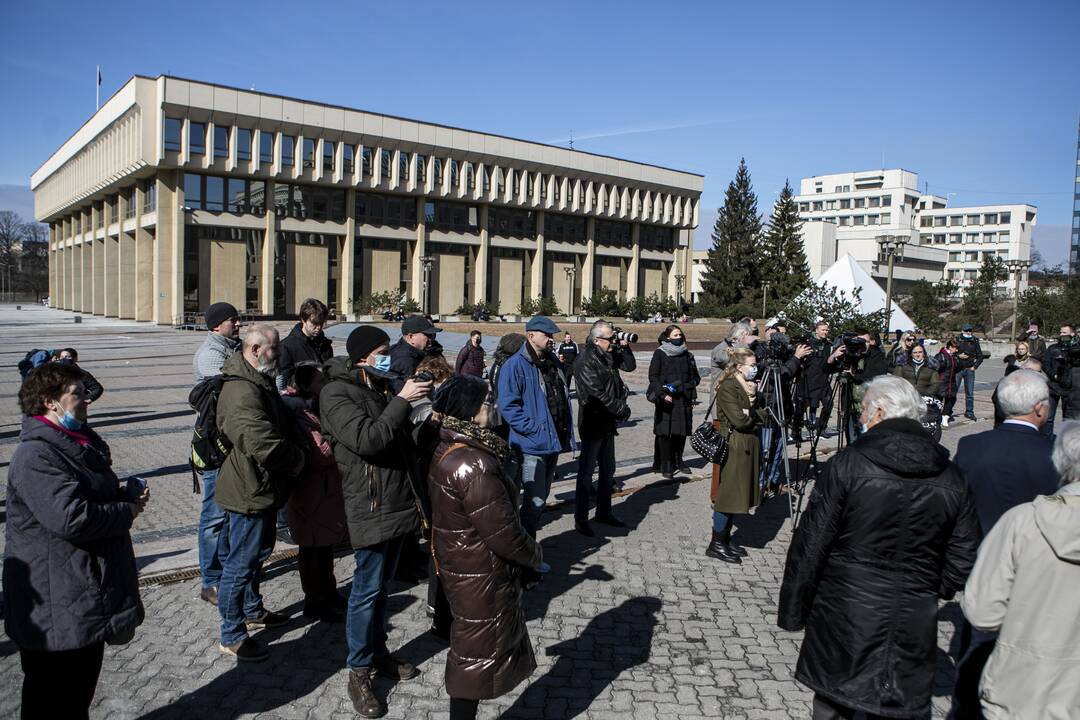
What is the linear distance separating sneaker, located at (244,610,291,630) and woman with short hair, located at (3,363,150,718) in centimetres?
164

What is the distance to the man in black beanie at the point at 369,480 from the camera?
3918mm

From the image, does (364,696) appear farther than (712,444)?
No

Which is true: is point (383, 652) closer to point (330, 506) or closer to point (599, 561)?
point (330, 506)

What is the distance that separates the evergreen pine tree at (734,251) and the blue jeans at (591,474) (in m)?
69.1

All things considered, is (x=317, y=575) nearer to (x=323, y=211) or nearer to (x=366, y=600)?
(x=366, y=600)

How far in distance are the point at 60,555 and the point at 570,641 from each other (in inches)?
115

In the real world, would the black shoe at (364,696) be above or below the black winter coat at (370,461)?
below

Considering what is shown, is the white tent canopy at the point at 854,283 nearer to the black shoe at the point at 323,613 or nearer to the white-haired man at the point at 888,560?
the black shoe at the point at 323,613

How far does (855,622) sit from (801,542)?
0.36 metres

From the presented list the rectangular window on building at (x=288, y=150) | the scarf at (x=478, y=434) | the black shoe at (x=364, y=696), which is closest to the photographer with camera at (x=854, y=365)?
the scarf at (x=478, y=434)

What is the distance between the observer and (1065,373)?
12.1m

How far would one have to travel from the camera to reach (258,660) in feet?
14.9

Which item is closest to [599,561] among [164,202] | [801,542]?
[801,542]

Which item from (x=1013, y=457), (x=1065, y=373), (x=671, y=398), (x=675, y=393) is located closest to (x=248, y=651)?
(x=1013, y=457)
